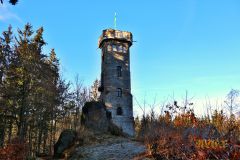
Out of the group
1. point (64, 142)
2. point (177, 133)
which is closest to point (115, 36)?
point (64, 142)

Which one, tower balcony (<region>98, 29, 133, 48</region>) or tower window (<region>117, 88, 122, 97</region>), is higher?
tower balcony (<region>98, 29, 133, 48</region>)

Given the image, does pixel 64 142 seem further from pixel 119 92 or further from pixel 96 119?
pixel 119 92

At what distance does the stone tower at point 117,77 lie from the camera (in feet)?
105

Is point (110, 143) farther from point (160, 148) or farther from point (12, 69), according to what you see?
point (12, 69)

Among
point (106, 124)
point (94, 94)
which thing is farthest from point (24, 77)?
point (94, 94)

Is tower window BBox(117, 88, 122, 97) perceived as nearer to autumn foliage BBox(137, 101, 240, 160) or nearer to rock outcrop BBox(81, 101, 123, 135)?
rock outcrop BBox(81, 101, 123, 135)

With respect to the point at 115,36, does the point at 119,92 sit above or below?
below

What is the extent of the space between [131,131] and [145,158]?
20.4m

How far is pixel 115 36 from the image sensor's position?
111 feet

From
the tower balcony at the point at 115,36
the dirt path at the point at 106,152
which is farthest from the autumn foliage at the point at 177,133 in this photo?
the tower balcony at the point at 115,36

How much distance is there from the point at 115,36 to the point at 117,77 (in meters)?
4.64

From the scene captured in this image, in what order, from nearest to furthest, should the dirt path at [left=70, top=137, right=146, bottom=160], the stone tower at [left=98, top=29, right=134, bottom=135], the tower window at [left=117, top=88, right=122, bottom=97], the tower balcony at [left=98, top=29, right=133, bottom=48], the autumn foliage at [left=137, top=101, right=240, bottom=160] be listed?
the autumn foliage at [left=137, top=101, right=240, bottom=160], the dirt path at [left=70, top=137, right=146, bottom=160], the stone tower at [left=98, top=29, right=134, bottom=135], the tower window at [left=117, top=88, right=122, bottom=97], the tower balcony at [left=98, top=29, right=133, bottom=48]

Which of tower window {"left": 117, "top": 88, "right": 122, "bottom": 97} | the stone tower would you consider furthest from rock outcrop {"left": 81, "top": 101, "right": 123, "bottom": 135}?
tower window {"left": 117, "top": 88, "right": 122, "bottom": 97}

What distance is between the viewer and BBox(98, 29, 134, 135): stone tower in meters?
32.2
